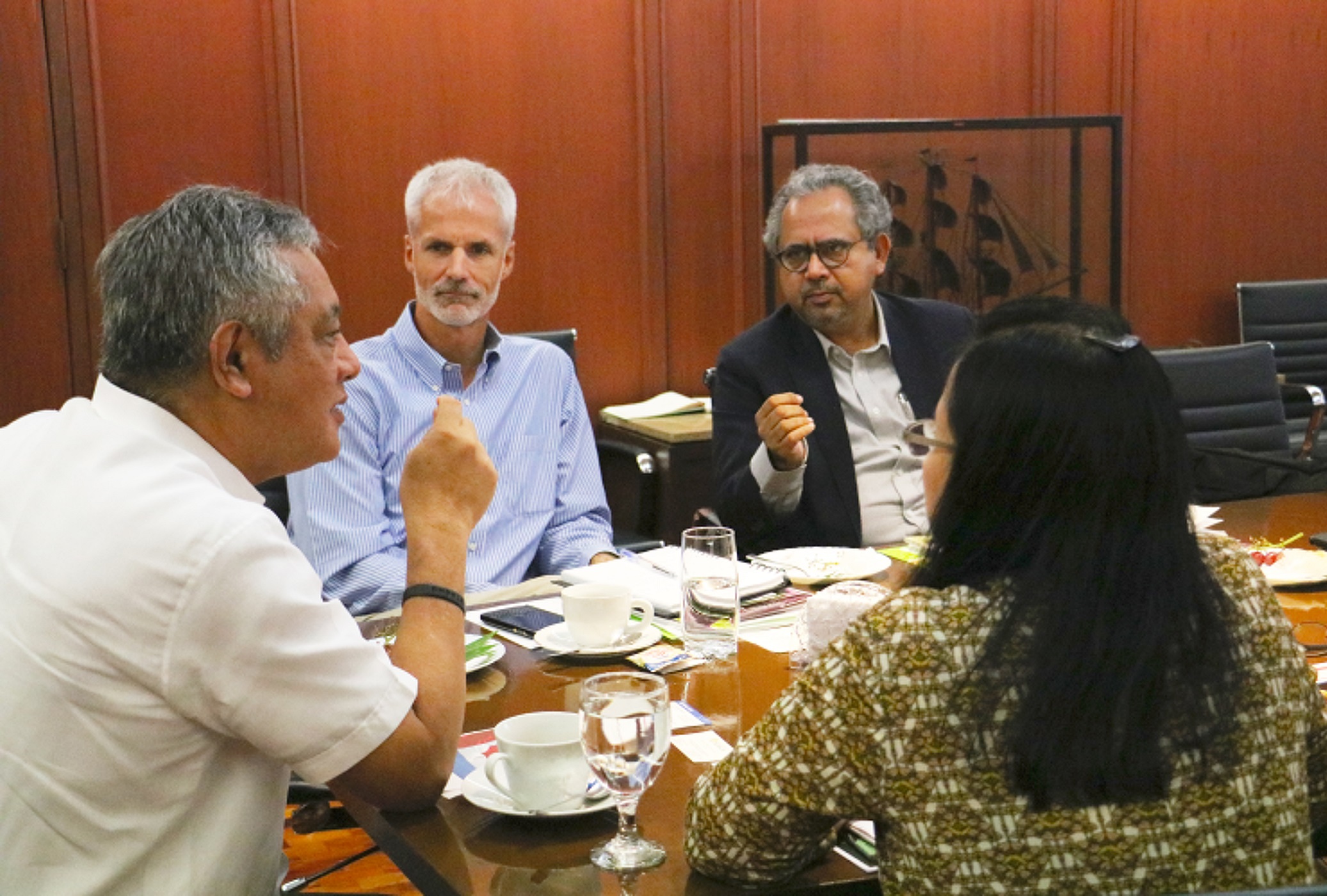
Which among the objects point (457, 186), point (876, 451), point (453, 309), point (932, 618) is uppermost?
point (457, 186)

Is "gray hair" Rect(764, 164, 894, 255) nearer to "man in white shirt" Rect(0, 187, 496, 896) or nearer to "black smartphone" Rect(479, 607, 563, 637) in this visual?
"black smartphone" Rect(479, 607, 563, 637)

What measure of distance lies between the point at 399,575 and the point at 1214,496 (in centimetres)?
167

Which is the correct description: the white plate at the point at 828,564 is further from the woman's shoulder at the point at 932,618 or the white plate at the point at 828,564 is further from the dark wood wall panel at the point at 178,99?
the dark wood wall panel at the point at 178,99

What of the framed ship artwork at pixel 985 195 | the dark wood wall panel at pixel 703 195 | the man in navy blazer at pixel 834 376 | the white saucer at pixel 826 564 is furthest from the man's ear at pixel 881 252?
the dark wood wall panel at pixel 703 195

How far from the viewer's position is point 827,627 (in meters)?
1.77

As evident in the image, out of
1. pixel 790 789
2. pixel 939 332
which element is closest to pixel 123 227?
pixel 790 789

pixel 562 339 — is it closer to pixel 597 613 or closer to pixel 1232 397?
pixel 1232 397

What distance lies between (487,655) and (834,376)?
1474mm

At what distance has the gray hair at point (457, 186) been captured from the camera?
9.49 ft

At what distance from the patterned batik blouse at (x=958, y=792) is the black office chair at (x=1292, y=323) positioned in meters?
4.41

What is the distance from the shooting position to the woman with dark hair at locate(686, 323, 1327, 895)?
110 cm

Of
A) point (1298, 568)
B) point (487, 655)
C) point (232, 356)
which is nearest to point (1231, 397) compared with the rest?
point (1298, 568)

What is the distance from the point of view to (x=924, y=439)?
4.53ft

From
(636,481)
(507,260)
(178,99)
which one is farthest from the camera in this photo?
(636,481)
